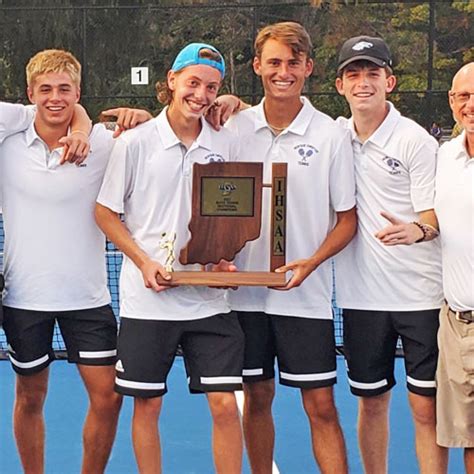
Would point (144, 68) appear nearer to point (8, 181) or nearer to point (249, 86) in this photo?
point (249, 86)

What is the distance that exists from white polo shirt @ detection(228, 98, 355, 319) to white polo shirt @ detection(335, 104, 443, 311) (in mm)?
82

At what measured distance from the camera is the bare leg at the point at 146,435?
3381 mm

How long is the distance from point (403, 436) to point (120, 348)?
1.96 m

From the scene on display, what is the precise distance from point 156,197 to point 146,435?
85 centimetres

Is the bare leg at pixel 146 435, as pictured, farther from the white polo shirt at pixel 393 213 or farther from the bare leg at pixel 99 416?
the white polo shirt at pixel 393 213

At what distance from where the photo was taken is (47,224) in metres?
3.48

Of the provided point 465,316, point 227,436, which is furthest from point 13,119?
point 465,316

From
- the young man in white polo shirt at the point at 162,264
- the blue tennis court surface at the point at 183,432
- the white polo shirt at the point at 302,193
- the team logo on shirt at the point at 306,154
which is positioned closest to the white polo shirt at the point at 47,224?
the young man in white polo shirt at the point at 162,264

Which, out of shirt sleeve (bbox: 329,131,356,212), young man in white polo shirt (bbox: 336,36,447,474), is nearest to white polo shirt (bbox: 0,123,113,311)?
shirt sleeve (bbox: 329,131,356,212)

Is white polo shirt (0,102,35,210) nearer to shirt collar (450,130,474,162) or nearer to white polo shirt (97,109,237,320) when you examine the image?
white polo shirt (97,109,237,320)

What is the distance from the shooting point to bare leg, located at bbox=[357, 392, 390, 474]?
3.76 meters

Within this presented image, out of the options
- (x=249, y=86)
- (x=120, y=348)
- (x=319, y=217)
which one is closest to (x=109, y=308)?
(x=120, y=348)

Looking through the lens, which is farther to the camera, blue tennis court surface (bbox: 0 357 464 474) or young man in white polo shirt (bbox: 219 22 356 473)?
blue tennis court surface (bbox: 0 357 464 474)

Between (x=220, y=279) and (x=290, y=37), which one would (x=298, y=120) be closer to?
(x=290, y=37)
